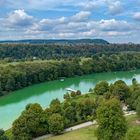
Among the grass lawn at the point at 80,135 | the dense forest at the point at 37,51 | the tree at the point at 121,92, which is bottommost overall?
the grass lawn at the point at 80,135

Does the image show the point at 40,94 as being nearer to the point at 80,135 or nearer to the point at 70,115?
the point at 70,115

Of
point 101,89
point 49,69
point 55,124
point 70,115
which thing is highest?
point 49,69

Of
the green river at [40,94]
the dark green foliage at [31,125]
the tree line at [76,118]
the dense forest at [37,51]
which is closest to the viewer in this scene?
the tree line at [76,118]

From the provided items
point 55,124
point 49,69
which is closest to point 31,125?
point 55,124

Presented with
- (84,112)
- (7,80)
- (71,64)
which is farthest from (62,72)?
(84,112)

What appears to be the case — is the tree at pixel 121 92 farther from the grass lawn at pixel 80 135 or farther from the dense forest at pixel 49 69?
the dense forest at pixel 49 69

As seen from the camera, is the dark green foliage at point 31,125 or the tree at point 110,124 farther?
the dark green foliage at point 31,125

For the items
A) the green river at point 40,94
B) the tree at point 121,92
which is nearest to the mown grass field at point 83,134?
the green river at point 40,94
